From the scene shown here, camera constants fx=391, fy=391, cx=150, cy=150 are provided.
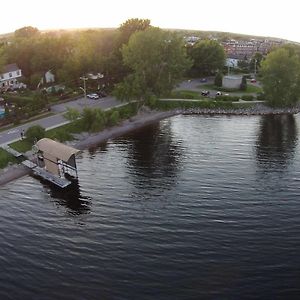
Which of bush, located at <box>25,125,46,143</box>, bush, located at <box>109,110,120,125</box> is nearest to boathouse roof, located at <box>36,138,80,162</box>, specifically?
bush, located at <box>25,125,46,143</box>

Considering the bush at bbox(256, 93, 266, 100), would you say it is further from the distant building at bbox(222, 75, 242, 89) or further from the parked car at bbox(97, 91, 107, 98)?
the parked car at bbox(97, 91, 107, 98)

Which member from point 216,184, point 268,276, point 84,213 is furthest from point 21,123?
point 268,276

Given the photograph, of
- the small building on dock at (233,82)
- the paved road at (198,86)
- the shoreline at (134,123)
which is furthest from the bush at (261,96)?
the small building on dock at (233,82)

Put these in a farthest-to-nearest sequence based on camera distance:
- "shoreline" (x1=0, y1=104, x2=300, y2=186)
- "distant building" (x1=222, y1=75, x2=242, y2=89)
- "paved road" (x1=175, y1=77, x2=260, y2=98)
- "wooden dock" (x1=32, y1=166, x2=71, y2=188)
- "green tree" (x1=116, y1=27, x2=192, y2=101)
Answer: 1. "distant building" (x1=222, y1=75, x2=242, y2=89)
2. "paved road" (x1=175, y1=77, x2=260, y2=98)
3. "green tree" (x1=116, y1=27, x2=192, y2=101)
4. "shoreline" (x1=0, y1=104, x2=300, y2=186)
5. "wooden dock" (x1=32, y1=166, x2=71, y2=188)

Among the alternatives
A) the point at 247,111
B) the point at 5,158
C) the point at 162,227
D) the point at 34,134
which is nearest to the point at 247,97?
the point at 247,111


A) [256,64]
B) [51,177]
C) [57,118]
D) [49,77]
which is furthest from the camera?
[256,64]

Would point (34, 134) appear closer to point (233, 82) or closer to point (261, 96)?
point (261, 96)
